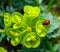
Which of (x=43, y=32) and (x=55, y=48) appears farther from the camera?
(x=55, y=48)

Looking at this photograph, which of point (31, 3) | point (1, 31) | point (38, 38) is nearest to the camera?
point (38, 38)

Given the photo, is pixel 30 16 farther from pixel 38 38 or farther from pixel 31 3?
pixel 31 3

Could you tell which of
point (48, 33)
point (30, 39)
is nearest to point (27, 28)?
point (30, 39)

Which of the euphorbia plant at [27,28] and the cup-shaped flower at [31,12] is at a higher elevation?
the cup-shaped flower at [31,12]

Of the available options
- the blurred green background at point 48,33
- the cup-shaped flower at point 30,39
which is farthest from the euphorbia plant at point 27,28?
the blurred green background at point 48,33

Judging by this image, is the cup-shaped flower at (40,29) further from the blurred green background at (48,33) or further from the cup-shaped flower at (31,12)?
the blurred green background at (48,33)

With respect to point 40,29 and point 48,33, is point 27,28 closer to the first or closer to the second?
point 40,29

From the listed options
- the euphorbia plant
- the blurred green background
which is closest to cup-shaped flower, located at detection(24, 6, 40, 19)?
the euphorbia plant

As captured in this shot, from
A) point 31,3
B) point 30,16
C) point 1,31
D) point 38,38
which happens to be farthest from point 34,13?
point 31,3

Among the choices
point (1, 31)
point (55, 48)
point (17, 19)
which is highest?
point (17, 19)
